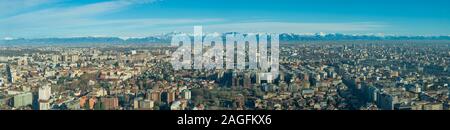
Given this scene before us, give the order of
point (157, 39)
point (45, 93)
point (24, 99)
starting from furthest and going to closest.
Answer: point (157, 39)
point (45, 93)
point (24, 99)

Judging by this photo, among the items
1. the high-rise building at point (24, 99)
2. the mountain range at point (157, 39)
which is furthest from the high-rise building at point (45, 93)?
the mountain range at point (157, 39)

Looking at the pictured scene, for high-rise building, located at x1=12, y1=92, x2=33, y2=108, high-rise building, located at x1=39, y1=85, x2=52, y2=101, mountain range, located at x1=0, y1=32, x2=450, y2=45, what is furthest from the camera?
mountain range, located at x1=0, y1=32, x2=450, y2=45

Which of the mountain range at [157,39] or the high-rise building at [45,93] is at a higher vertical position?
the mountain range at [157,39]

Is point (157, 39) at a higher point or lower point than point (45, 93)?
higher

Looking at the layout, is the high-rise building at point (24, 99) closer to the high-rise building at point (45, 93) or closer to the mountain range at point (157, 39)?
the high-rise building at point (45, 93)

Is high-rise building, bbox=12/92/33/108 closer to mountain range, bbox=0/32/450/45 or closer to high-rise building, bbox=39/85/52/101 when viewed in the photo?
high-rise building, bbox=39/85/52/101

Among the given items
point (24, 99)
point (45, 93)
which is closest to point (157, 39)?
point (45, 93)

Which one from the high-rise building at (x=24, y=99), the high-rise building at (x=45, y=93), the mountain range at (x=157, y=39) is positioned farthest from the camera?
the mountain range at (x=157, y=39)

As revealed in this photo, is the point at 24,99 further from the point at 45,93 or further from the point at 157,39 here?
the point at 157,39

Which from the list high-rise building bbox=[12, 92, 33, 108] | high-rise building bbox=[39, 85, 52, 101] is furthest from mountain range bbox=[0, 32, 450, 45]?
high-rise building bbox=[12, 92, 33, 108]

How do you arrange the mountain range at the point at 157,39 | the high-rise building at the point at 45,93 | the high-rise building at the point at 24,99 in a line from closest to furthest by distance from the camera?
the high-rise building at the point at 24,99
the high-rise building at the point at 45,93
the mountain range at the point at 157,39
